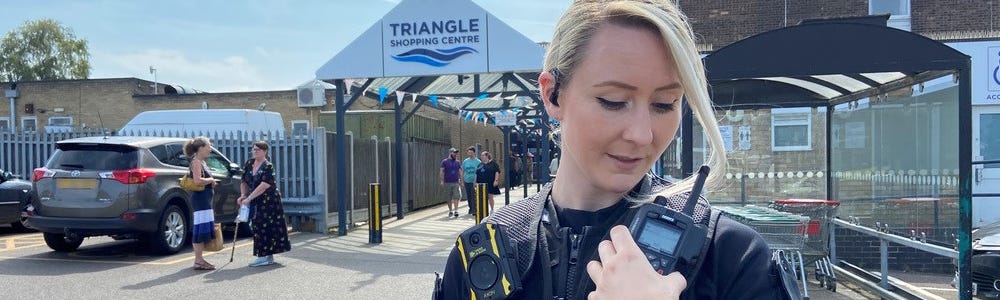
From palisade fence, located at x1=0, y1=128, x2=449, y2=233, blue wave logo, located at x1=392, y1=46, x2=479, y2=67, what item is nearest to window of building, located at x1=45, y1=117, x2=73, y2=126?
palisade fence, located at x1=0, y1=128, x2=449, y2=233

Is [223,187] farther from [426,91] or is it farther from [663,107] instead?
[663,107]

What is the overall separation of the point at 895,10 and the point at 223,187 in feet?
46.8

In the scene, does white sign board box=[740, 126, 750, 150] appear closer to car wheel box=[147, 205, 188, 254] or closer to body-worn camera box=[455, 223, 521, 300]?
body-worn camera box=[455, 223, 521, 300]

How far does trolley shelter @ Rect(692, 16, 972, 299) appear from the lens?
15.5 ft

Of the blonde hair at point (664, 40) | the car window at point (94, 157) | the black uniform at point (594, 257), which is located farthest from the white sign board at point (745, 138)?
the car window at point (94, 157)

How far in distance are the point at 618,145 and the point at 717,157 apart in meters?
0.24

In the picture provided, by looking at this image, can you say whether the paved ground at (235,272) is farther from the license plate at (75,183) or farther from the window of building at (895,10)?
the window of building at (895,10)

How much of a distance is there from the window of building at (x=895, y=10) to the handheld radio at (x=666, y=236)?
1666 centimetres

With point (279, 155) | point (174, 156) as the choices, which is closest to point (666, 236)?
point (174, 156)

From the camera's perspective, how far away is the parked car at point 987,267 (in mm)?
6137

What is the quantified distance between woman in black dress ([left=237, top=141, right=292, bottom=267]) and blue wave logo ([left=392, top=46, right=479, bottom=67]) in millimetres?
2770

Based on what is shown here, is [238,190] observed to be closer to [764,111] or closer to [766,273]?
[764,111]

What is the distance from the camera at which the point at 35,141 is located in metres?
13.1

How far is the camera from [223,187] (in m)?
10.8
